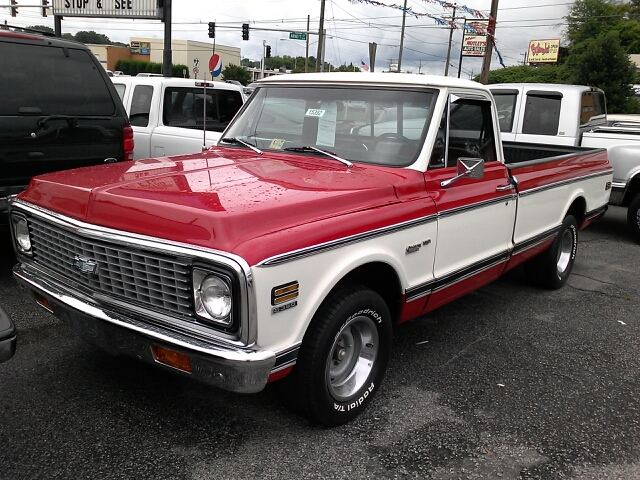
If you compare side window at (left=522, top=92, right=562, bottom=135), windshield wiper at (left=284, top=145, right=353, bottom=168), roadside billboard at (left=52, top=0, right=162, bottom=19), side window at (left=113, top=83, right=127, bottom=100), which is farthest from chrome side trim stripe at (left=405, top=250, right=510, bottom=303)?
roadside billboard at (left=52, top=0, right=162, bottom=19)

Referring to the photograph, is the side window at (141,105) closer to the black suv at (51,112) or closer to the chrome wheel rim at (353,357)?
the black suv at (51,112)

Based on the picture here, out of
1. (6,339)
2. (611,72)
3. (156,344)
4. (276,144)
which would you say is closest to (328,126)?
(276,144)

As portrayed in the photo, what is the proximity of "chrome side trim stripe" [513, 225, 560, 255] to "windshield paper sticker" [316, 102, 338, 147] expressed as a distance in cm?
176

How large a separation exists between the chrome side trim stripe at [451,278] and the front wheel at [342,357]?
0.94ft

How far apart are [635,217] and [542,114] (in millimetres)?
2154

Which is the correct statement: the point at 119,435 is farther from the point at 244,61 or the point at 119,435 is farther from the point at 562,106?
the point at 244,61

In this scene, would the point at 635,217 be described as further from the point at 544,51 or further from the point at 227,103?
the point at 544,51

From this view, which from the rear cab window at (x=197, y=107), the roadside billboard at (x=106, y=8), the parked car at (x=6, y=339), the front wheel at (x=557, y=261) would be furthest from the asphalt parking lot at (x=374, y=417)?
the roadside billboard at (x=106, y=8)

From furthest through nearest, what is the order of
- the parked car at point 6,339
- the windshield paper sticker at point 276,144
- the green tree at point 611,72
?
the green tree at point 611,72 < the windshield paper sticker at point 276,144 < the parked car at point 6,339

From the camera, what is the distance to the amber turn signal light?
8.48ft

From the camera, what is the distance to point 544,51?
62.8 m

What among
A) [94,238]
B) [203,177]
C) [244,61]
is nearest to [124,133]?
[203,177]

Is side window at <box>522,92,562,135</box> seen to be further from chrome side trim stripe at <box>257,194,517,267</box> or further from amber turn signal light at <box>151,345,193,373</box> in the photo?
amber turn signal light at <box>151,345,193,373</box>

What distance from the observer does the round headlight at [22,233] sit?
3361 mm
